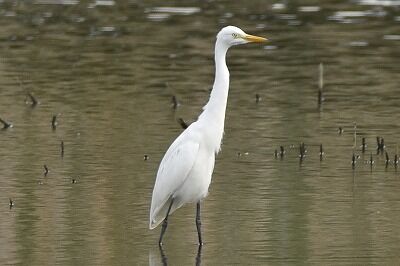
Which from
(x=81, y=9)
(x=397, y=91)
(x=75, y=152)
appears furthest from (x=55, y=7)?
(x=75, y=152)

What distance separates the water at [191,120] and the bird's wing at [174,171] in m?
0.39

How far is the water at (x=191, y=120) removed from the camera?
36.2ft

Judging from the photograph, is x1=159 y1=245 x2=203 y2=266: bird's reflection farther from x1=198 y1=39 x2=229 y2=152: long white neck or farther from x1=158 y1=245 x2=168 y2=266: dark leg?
x1=198 y1=39 x2=229 y2=152: long white neck

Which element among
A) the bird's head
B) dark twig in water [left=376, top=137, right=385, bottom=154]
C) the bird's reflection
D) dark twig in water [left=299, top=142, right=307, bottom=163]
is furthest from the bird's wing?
dark twig in water [left=376, top=137, right=385, bottom=154]

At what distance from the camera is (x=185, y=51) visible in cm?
2447

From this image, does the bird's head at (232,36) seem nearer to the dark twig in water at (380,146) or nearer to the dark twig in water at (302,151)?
the dark twig in water at (302,151)

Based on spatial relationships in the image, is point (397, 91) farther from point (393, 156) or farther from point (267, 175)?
point (267, 175)

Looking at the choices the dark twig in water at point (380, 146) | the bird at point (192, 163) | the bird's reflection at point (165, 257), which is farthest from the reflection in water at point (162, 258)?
the dark twig in water at point (380, 146)

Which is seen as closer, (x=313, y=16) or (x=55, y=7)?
(x=313, y=16)

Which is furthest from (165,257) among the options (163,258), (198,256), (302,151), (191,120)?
(191,120)

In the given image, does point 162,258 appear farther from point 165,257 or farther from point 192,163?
point 192,163

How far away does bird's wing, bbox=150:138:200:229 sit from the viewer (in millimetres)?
10930

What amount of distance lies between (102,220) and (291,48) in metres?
13.3

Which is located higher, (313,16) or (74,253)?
(74,253)
